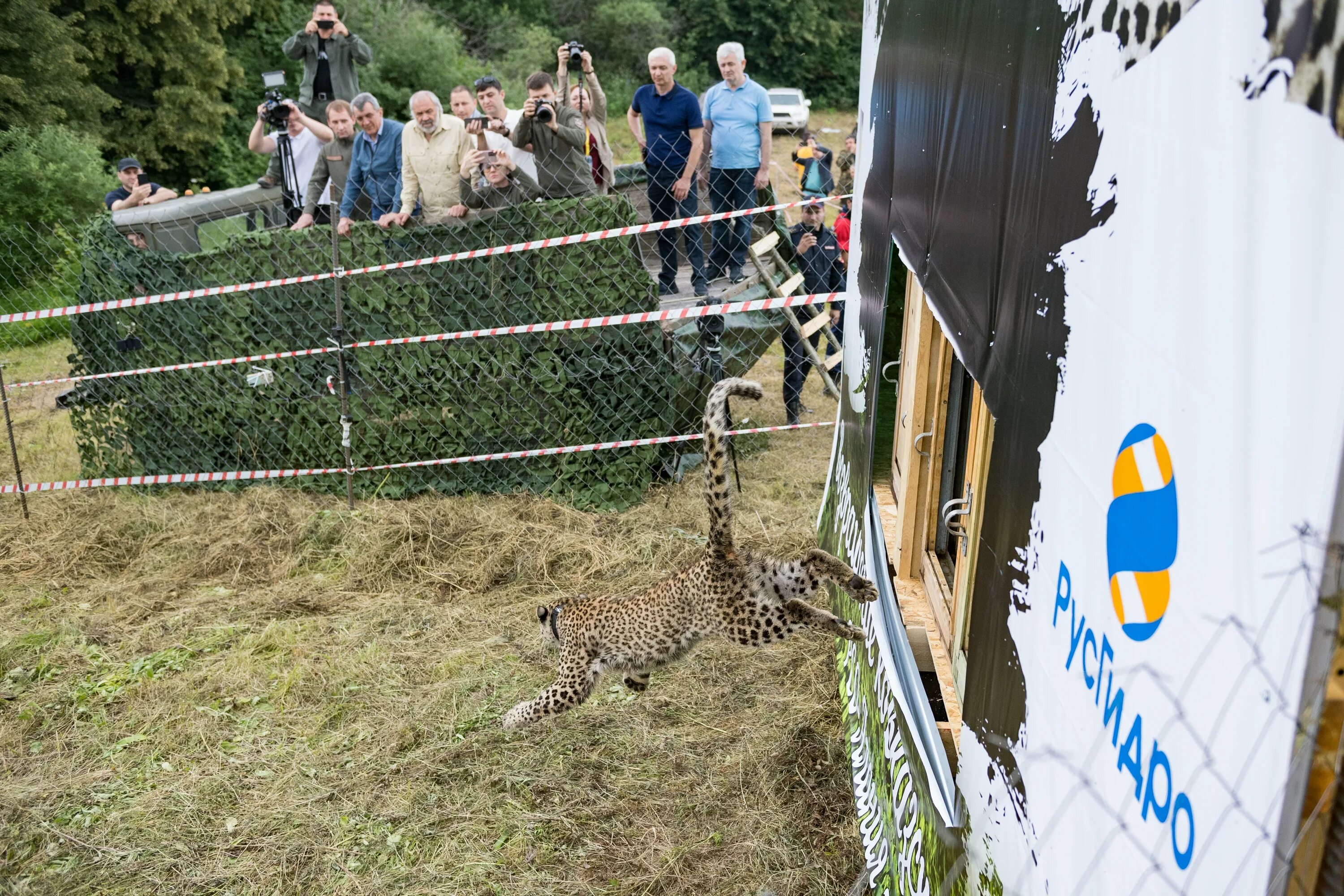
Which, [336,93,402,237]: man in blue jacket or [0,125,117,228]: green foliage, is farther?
[0,125,117,228]: green foliage

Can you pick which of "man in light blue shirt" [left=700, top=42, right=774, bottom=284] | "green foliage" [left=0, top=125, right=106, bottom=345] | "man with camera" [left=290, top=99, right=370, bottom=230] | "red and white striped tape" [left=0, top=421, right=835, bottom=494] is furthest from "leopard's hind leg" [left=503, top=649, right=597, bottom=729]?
"green foliage" [left=0, top=125, right=106, bottom=345]

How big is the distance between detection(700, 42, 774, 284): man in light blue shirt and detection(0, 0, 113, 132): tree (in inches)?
647

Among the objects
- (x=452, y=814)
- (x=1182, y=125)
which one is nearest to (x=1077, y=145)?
(x=1182, y=125)

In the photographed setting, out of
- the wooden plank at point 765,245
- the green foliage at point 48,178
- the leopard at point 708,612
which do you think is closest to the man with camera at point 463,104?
the wooden plank at point 765,245

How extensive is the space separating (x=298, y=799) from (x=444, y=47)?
1104 inches

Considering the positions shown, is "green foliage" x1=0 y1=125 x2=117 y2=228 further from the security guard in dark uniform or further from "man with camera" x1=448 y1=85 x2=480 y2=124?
the security guard in dark uniform

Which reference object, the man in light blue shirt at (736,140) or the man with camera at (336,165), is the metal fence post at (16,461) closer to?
the man with camera at (336,165)

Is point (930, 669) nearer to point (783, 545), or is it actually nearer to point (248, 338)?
point (783, 545)

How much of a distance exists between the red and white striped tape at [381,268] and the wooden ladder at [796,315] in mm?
423

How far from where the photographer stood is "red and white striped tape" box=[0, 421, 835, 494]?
789cm

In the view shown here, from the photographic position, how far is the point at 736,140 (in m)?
8.77

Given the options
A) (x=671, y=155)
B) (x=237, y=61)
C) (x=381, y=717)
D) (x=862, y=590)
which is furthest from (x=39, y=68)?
(x=862, y=590)

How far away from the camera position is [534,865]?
4590 millimetres

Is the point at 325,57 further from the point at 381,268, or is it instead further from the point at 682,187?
the point at 682,187
